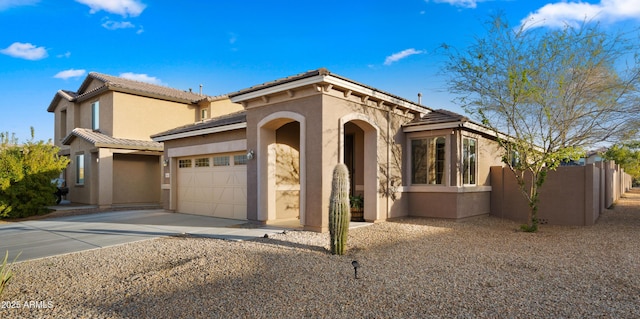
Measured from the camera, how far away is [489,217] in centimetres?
1341

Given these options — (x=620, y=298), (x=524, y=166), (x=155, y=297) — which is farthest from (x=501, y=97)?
(x=155, y=297)

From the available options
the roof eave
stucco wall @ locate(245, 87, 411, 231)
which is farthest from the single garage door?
stucco wall @ locate(245, 87, 411, 231)

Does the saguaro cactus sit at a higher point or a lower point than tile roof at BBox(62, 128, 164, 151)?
lower

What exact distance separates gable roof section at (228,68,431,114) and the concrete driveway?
3.87m

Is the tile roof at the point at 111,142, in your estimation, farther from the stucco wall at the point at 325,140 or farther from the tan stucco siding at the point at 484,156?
the tan stucco siding at the point at 484,156

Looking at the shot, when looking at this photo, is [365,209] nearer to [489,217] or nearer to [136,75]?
[489,217]

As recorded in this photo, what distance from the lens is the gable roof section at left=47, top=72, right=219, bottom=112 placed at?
20.0 m

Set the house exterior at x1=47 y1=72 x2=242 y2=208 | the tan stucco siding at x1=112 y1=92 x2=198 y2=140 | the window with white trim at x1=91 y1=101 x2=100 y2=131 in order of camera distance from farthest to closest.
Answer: the window with white trim at x1=91 y1=101 x2=100 y2=131 → the tan stucco siding at x1=112 y1=92 x2=198 y2=140 → the house exterior at x1=47 y1=72 x2=242 y2=208

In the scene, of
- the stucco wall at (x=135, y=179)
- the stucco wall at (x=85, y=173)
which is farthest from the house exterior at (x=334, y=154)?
the stucco wall at (x=85, y=173)

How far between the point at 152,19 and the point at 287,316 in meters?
13.8

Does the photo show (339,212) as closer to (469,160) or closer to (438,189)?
(438,189)

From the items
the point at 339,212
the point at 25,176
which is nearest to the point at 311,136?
the point at 339,212

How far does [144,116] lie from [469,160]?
17.1 m

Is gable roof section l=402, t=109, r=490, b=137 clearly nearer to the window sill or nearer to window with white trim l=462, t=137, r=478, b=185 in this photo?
window with white trim l=462, t=137, r=478, b=185
